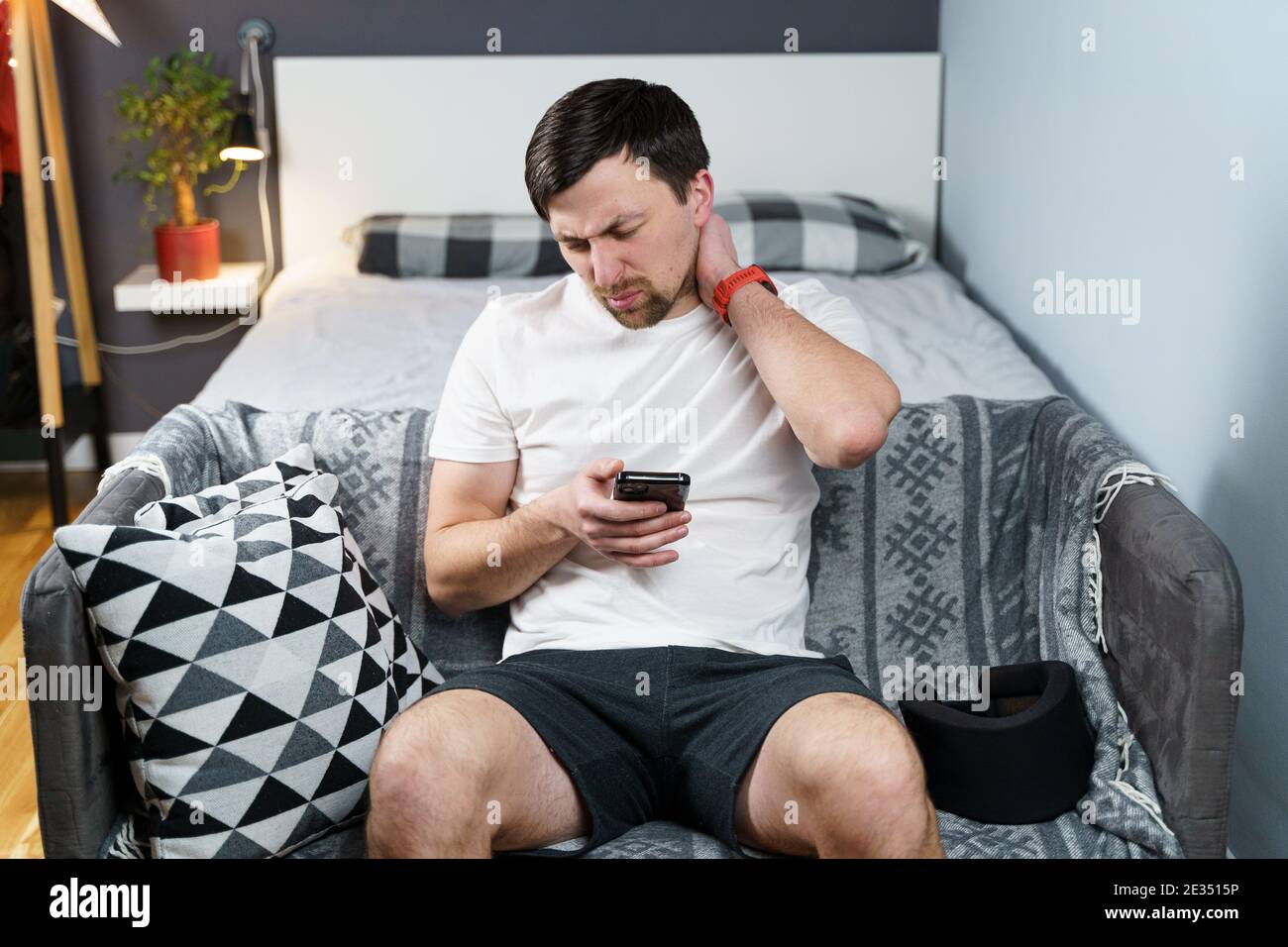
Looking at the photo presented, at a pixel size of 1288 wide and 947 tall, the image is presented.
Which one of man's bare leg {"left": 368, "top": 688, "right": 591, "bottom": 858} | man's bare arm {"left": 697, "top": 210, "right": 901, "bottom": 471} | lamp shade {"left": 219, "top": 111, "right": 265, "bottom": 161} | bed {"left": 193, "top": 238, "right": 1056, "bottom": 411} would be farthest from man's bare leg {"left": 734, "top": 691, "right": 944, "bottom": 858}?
lamp shade {"left": 219, "top": 111, "right": 265, "bottom": 161}

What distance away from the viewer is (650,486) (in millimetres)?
1438

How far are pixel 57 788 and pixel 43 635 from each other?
16 centimetres

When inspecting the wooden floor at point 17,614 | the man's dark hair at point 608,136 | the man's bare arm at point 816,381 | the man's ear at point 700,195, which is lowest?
the wooden floor at point 17,614

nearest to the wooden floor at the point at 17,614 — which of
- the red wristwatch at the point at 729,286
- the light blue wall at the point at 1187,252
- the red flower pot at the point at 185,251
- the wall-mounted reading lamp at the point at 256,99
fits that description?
the red flower pot at the point at 185,251

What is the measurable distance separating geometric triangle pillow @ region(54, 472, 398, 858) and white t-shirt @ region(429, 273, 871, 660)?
0.26 metres

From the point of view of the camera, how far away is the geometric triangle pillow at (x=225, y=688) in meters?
1.38

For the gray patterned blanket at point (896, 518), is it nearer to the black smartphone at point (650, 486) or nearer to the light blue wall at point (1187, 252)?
the light blue wall at point (1187, 252)

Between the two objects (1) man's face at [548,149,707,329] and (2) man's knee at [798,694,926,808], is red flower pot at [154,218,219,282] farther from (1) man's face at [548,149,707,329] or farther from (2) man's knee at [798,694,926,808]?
(2) man's knee at [798,694,926,808]

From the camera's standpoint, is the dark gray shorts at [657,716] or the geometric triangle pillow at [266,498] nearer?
the dark gray shorts at [657,716]

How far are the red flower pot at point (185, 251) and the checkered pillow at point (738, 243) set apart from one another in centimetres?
43

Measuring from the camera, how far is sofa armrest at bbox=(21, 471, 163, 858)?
4.42 ft

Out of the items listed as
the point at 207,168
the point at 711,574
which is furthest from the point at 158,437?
the point at 207,168

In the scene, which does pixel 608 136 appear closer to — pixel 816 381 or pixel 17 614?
pixel 816 381
